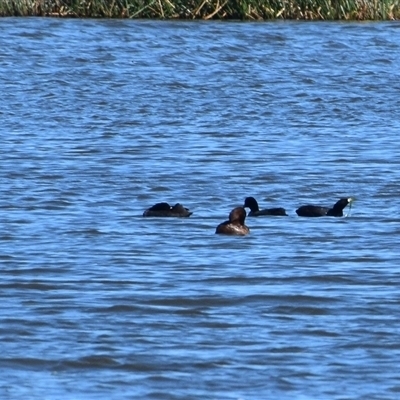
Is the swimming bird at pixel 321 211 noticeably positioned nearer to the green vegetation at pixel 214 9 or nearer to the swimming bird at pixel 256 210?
the swimming bird at pixel 256 210

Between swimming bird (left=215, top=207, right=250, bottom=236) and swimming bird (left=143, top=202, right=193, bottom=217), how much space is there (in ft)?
1.70

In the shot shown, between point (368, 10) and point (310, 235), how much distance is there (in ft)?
55.6

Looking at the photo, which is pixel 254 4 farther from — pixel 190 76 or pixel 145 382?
pixel 145 382

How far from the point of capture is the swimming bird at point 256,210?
11133mm

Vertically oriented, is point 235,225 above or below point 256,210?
above

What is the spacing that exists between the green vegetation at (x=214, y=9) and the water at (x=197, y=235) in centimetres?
362

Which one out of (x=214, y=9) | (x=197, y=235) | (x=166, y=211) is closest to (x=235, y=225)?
(x=197, y=235)

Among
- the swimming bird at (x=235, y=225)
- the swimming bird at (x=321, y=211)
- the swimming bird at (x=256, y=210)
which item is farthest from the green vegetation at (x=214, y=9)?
the swimming bird at (x=235, y=225)

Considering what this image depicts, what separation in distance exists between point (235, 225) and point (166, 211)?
764 mm

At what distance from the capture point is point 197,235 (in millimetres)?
10445

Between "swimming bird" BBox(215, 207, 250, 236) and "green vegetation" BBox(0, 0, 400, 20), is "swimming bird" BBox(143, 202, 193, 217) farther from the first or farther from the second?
"green vegetation" BBox(0, 0, 400, 20)

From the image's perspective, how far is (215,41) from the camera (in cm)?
2614

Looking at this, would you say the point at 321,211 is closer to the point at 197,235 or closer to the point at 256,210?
the point at 256,210

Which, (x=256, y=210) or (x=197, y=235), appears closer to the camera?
(x=197, y=235)
